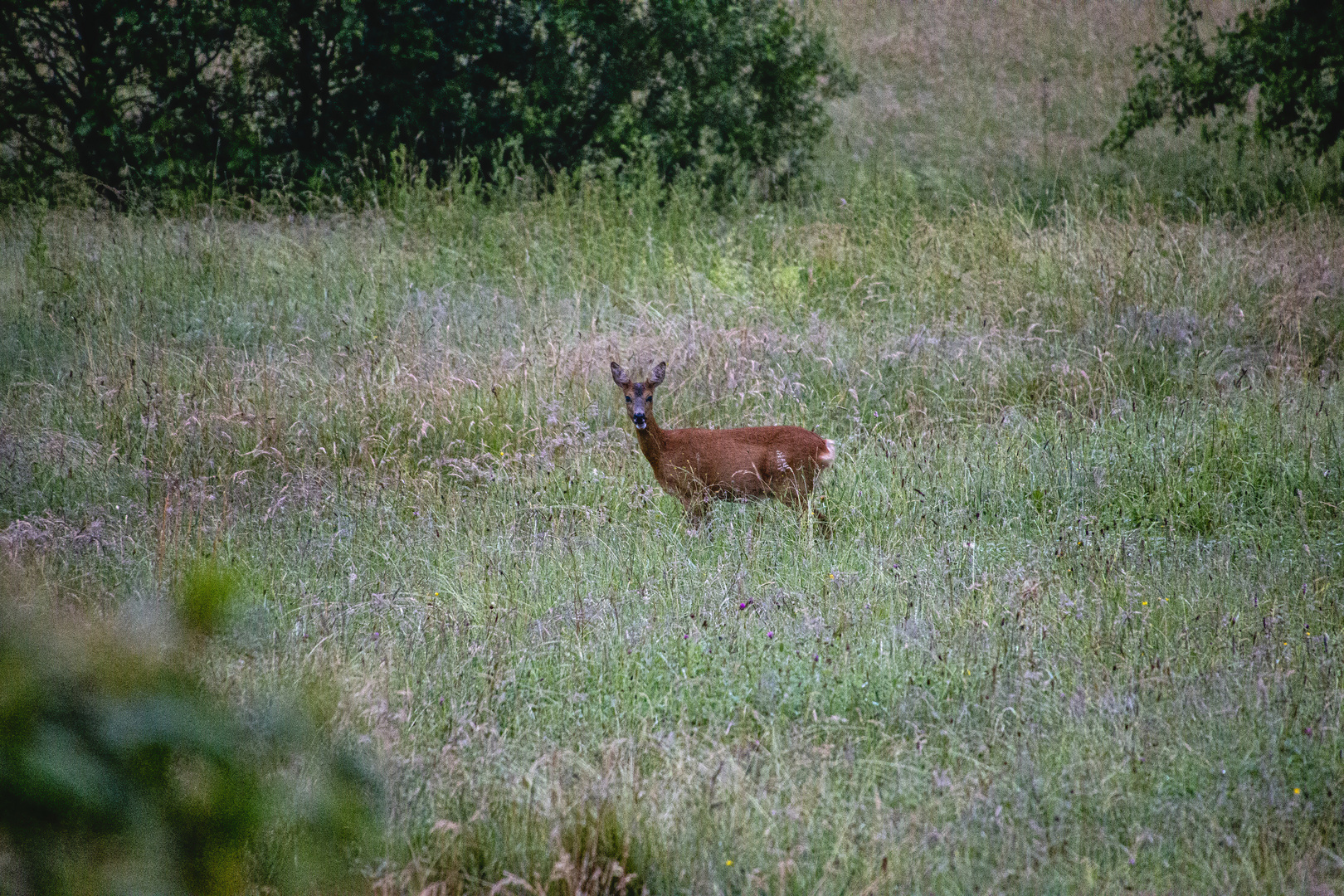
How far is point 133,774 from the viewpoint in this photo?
1004 mm

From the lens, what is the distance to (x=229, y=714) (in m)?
1.11

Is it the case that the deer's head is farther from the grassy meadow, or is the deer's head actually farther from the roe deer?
the grassy meadow

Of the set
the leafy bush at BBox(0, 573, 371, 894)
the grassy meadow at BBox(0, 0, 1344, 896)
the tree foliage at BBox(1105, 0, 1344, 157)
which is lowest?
the grassy meadow at BBox(0, 0, 1344, 896)

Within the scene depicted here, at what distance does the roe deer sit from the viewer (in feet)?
18.0

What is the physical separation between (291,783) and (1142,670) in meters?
3.16

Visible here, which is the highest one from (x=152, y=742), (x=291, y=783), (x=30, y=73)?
(x=30, y=73)

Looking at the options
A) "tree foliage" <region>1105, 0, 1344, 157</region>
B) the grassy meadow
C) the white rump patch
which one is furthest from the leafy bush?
"tree foliage" <region>1105, 0, 1344, 157</region>

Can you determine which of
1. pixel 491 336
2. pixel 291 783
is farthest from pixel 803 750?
pixel 491 336

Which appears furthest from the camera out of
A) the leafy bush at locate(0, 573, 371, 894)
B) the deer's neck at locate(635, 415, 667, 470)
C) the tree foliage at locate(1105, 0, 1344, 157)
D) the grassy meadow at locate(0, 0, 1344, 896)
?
the tree foliage at locate(1105, 0, 1344, 157)

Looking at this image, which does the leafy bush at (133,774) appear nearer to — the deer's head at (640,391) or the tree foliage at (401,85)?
the deer's head at (640,391)

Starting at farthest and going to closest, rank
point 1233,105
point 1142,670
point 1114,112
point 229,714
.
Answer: point 1114,112 → point 1233,105 → point 1142,670 → point 229,714

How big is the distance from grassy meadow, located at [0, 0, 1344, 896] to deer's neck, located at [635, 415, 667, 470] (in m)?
0.22

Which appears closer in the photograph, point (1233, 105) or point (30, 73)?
point (1233, 105)

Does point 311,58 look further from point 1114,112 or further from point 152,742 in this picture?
point 152,742
